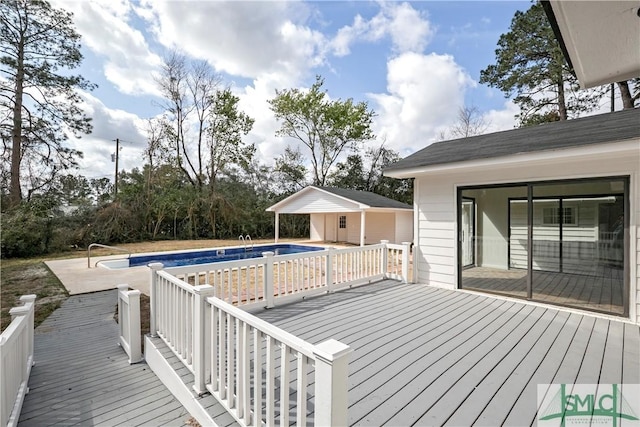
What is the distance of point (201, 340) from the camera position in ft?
7.99

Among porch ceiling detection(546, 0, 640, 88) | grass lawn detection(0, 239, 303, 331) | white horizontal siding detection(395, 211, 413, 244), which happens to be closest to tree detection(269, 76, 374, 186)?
white horizontal siding detection(395, 211, 413, 244)

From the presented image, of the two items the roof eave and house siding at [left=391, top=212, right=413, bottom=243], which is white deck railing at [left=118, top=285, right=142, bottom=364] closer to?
the roof eave

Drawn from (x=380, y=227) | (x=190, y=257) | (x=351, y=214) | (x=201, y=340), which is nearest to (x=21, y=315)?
(x=201, y=340)

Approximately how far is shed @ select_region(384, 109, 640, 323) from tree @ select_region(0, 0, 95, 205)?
619 inches

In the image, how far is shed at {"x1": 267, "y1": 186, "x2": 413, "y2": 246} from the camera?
549 inches

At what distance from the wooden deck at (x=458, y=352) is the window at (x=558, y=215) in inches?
55.3

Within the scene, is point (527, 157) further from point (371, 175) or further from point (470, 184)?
point (371, 175)

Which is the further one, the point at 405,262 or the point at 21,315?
the point at 405,262

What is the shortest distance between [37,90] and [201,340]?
16927 mm

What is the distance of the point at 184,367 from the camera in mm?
2770

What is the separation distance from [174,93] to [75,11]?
7.06 m

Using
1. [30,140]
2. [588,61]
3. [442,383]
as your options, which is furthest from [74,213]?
[588,61]

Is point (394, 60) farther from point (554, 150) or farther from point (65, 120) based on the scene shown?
point (65, 120)

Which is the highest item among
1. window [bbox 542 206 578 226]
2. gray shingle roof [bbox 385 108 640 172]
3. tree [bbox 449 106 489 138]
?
tree [bbox 449 106 489 138]
